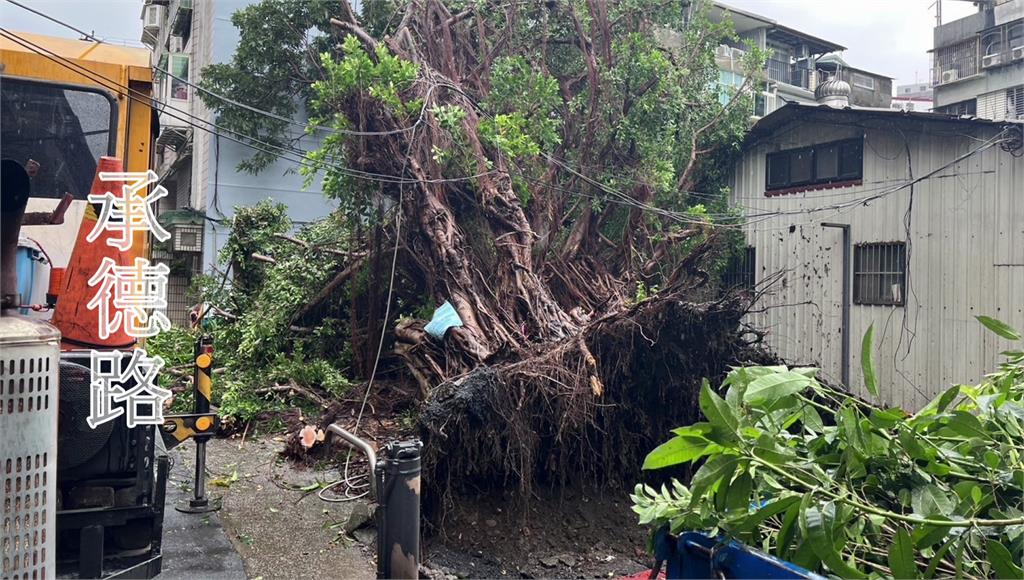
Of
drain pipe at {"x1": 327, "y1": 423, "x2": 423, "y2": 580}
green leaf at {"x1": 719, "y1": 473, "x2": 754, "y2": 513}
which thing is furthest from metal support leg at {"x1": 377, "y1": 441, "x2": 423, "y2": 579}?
green leaf at {"x1": 719, "y1": 473, "x2": 754, "y2": 513}

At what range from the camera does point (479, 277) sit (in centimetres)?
765

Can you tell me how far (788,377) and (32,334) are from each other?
246 cm

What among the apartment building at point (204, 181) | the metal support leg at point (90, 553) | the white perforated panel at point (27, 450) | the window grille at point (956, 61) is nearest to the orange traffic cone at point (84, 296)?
the metal support leg at point (90, 553)

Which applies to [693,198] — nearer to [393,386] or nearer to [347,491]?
[393,386]

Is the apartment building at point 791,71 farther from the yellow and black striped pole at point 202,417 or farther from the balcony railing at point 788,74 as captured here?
the yellow and black striped pole at point 202,417

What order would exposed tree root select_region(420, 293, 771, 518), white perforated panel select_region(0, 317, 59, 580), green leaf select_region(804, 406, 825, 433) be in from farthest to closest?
exposed tree root select_region(420, 293, 771, 518) → green leaf select_region(804, 406, 825, 433) → white perforated panel select_region(0, 317, 59, 580)

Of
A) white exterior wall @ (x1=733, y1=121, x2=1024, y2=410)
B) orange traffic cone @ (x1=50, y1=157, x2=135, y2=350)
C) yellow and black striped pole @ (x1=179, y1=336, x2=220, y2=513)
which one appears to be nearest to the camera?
orange traffic cone @ (x1=50, y1=157, x2=135, y2=350)

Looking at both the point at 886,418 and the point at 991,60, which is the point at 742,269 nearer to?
the point at 886,418

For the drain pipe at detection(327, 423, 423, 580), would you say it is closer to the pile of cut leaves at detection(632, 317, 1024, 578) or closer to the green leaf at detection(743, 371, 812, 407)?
the pile of cut leaves at detection(632, 317, 1024, 578)

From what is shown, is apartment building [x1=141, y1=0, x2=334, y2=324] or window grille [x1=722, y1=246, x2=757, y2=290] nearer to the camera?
window grille [x1=722, y1=246, x2=757, y2=290]

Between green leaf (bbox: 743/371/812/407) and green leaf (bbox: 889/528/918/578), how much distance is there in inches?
21.7

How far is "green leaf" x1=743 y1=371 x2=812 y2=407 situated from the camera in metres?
2.60

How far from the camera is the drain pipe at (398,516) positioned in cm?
254

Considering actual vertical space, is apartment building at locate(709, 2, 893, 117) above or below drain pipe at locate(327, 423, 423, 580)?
above
